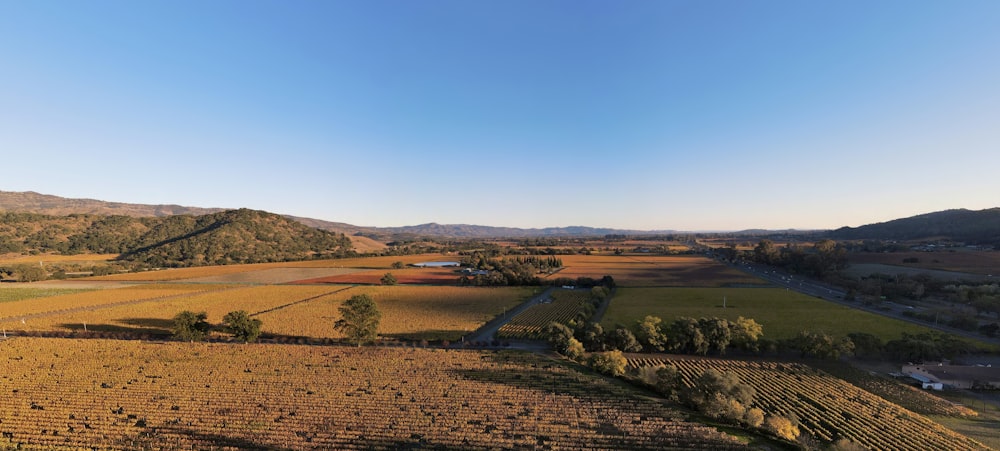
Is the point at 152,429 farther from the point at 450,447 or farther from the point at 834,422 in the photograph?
the point at 834,422

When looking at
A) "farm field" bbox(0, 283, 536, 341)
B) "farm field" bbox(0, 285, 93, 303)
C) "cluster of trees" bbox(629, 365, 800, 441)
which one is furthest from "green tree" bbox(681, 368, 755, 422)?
"farm field" bbox(0, 285, 93, 303)

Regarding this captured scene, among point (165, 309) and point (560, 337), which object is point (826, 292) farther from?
point (165, 309)

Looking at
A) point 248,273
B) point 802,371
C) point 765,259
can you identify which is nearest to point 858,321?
point 802,371

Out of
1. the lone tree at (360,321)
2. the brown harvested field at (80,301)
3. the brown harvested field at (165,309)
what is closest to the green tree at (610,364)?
the lone tree at (360,321)

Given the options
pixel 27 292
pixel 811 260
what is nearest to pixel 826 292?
pixel 811 260

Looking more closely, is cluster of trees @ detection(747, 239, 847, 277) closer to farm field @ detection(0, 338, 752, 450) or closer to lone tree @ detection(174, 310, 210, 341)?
farm field @ detection(0, 338, 752, 450)

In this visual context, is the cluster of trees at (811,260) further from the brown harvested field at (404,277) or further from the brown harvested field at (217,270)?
the brown harvested field at (217,270)
